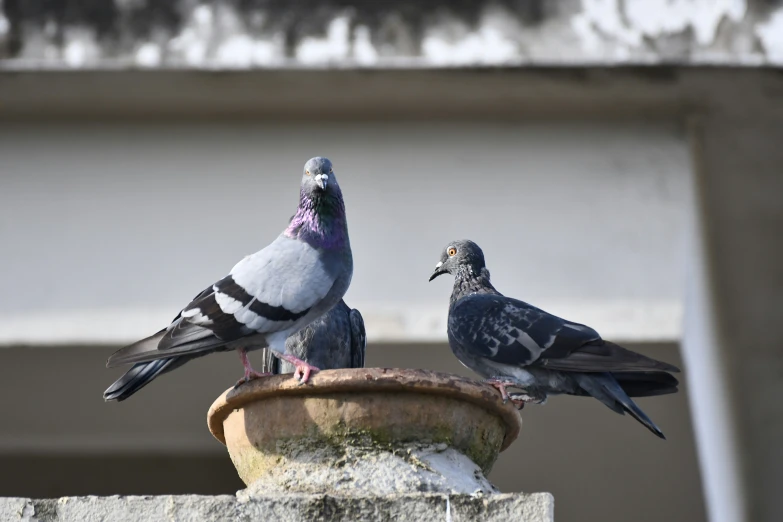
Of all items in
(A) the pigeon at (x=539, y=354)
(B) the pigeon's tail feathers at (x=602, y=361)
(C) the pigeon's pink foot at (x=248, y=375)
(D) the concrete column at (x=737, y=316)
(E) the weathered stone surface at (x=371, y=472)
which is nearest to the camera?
(E) the weathered stone surface at (x=371, y=472)

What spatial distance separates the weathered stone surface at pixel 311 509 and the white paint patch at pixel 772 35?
3.89 m

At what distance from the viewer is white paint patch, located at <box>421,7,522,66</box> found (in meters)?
5.77

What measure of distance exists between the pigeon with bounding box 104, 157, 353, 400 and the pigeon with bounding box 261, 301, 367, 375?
2.37ft

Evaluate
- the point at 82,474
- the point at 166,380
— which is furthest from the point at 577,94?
the point at 82,474

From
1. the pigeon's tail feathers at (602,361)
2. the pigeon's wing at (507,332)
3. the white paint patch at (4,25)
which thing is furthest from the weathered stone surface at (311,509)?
the white paint patch at (4,25)

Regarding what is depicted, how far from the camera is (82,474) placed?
838 cm

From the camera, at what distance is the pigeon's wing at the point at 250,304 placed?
3281 millimetres

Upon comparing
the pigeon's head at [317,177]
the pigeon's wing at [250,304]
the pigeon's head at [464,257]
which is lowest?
the pigeon's wing at [250,304]

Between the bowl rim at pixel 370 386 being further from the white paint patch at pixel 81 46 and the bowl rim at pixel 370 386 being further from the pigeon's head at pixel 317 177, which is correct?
the white paint patch at pixel 81 46

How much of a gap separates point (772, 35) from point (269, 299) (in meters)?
3.67

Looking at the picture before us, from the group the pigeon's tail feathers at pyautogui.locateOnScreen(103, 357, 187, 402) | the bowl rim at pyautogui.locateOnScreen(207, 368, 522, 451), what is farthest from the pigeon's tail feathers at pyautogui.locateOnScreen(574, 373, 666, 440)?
the pigeon's tail feathers at pyautogui.locateOnScreen(103, 357, 187, 402)

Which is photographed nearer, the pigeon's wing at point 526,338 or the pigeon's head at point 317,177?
the pigeon's head at point 317,177

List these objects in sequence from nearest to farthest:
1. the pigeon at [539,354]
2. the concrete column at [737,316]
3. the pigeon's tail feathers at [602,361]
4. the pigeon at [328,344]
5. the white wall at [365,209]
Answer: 1. the pigeon's tail feathers at [602,361]
2. the pigeon at [539,354]
3. the pigeon at [328,344]
4. the white wall at [365,209]
5. the concrete column at [737,316]

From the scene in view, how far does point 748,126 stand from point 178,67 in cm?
367
